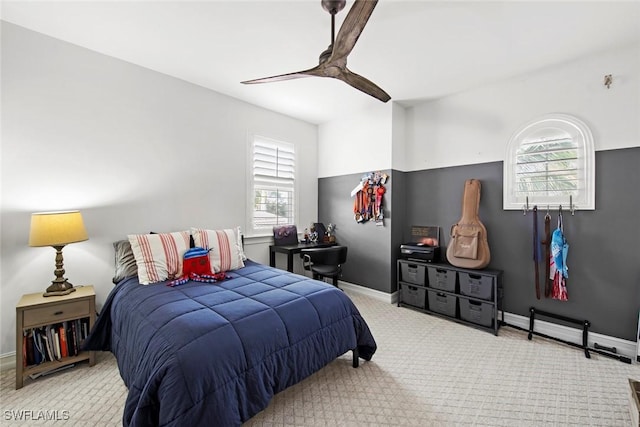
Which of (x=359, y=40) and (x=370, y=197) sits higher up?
(x=359, y=40)

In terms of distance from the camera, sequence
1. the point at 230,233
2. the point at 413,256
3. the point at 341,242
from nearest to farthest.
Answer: the point at 230,233, the point at 413,256, the point at 341,242

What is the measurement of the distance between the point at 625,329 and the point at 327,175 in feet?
12.5

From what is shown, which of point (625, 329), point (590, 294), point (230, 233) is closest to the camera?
point (625, 329)

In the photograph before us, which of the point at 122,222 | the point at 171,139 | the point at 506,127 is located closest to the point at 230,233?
the point at 122,222

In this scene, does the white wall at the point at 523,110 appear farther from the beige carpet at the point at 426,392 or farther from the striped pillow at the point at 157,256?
the striped pillow at the point at 157,256

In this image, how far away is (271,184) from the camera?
13.3 ft

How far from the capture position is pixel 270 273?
2547 millimetres

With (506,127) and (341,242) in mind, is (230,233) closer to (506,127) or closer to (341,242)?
(341,242)

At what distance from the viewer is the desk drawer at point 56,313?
1938mm

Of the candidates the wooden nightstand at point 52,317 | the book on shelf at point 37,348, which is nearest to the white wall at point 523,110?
the wooden nightstand at point 52,317

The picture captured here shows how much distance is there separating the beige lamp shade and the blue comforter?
543 millimetres

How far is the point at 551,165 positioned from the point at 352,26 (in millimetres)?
2581

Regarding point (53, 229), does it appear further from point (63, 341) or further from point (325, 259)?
point (325, 259)

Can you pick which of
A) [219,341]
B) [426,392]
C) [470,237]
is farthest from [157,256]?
[470,237]
